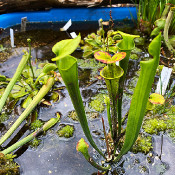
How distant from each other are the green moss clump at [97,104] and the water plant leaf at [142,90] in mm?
543

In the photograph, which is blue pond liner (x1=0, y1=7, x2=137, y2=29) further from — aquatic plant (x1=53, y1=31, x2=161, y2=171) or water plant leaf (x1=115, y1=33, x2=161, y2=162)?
water plant leaf (x1=115, y1=33, x2=161, y2=162)

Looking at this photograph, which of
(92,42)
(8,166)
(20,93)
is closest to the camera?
(8,166)

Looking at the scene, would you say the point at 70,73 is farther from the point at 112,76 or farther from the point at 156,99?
the point at 156,99

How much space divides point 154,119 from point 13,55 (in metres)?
1.47

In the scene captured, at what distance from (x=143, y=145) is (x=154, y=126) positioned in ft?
0.53

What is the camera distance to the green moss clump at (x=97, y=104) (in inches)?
51.9

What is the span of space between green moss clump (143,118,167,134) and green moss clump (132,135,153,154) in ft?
0.18

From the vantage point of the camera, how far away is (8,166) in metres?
0.99

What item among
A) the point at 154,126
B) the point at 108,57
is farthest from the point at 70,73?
the point at 154,126

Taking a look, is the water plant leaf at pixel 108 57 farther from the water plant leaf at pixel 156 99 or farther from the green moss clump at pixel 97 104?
the green moss clump at pixel 97 104

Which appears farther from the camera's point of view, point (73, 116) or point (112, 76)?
point (73, 116)

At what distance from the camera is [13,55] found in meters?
1.91

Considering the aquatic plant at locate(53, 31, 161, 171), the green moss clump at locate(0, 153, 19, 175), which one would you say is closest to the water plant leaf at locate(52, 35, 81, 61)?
the aquatic plant at locate(53, 31, 161, 171)

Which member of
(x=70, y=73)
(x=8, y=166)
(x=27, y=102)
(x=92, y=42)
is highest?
(x=70, y=73)
